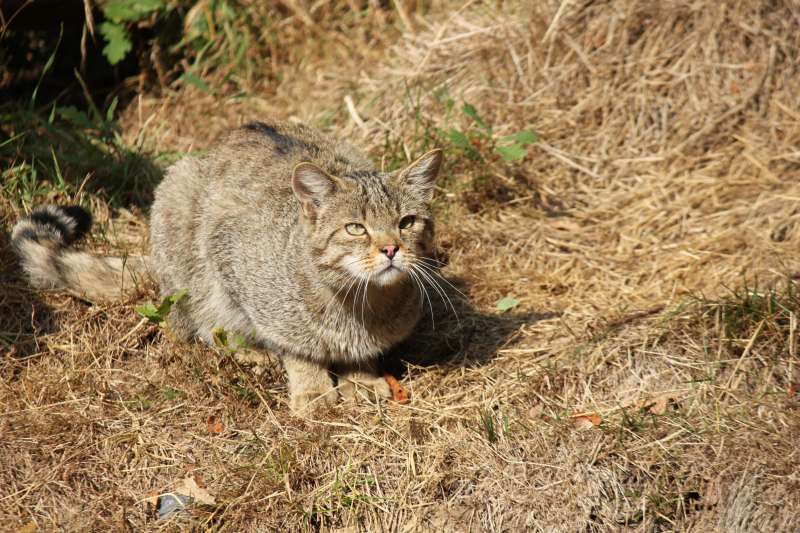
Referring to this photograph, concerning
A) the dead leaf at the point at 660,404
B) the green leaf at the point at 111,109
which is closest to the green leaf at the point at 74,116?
the green leaf at the point at 111,109

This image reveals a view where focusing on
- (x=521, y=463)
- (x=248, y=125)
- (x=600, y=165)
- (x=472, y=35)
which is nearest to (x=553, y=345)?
(x=521, y=463)

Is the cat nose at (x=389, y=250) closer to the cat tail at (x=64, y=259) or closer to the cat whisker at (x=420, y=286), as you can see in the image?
the cat whisker at (x=420, y=286)

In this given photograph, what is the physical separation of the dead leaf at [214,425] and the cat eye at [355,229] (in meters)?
1.16

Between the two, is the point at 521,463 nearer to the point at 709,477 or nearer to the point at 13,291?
the point at 709,477

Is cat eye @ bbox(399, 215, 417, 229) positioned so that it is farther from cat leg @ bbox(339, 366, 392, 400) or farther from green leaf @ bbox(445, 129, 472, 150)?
green leaf @ bbox(445, 129, 472, 150)

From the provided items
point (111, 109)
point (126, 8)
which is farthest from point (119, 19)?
point (111, 109)

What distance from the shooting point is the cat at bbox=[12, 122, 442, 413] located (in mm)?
3924

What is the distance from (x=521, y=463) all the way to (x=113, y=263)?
2.64m

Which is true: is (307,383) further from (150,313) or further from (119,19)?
(119,19)

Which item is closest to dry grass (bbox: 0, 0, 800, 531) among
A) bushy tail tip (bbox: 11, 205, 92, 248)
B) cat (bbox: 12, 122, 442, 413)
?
cat (bbox: 12, 122, 442, 413)

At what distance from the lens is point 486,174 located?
5.54 m

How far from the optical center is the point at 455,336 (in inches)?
183

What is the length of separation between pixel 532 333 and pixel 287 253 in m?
1.43

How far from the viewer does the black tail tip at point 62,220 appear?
457 cm
